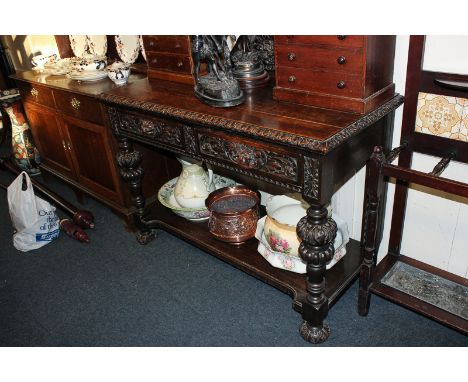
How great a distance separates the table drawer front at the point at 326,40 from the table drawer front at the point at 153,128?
1.88 feet

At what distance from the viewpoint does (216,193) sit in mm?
2350

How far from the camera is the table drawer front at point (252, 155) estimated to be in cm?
149

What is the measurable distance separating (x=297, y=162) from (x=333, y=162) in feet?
0.41

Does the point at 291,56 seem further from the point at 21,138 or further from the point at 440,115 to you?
the point at 21,138

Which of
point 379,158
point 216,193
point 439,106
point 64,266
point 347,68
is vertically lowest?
point 64,266

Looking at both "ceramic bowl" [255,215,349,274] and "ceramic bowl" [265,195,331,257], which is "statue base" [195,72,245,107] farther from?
"ceramic bowl" [255,215,349,274]

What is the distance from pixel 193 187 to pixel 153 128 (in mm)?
525

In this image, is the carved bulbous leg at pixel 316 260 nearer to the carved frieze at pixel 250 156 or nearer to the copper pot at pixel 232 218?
the carved frieze at pixel 250 156

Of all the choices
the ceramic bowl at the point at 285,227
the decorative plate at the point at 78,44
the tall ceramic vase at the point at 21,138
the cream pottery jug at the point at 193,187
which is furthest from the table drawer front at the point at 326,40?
the tall ceramic vase at the point at 21,138

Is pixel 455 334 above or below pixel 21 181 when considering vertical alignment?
below

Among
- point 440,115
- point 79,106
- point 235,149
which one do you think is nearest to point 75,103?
point 79,106

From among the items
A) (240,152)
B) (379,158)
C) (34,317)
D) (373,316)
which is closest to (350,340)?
(373,316)

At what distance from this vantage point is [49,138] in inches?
125

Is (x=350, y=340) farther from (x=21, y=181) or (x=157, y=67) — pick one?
(x=21, y=181)
